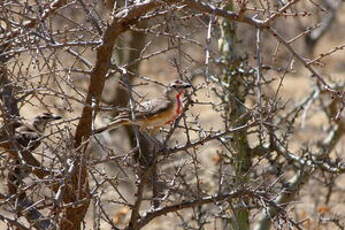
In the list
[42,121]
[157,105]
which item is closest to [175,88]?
[157,105]

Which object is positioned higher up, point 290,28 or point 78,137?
point 290,28

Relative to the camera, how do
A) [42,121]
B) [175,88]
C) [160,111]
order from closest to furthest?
1. [42,121]
2. [175,88]
3. [160,111]

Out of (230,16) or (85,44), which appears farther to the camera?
(85,44)

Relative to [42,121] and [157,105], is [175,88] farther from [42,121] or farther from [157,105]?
[42,121]

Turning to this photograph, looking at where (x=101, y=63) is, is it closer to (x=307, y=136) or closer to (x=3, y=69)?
(x=3, y=69)

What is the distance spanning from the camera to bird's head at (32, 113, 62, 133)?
607cm

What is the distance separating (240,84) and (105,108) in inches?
123

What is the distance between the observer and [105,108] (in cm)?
502

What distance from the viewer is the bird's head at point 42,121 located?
6.07 m

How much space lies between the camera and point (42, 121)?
244 inches

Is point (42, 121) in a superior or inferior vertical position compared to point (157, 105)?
inferior

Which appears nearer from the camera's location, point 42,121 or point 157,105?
point 42,121

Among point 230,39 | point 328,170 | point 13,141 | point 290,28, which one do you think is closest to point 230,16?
point 13,141

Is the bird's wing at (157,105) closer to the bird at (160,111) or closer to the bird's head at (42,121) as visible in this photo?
the bird at (160,111)
